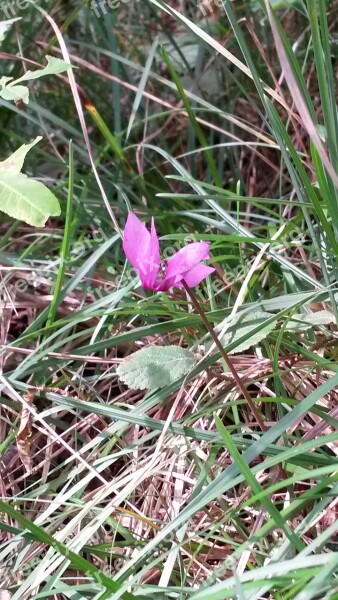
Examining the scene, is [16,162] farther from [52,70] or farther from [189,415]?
[189,415]

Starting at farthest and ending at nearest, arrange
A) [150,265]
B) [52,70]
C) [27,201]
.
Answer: [52,70]
[27,201]
[150,265]

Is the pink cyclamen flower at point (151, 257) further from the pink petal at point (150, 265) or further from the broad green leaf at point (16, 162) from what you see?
the broad green leaf at point (16, 162)

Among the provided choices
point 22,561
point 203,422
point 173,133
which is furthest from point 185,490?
point 173,133

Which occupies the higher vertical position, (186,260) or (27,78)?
(27,78)

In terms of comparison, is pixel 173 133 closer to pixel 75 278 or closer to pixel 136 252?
pixel 75 278

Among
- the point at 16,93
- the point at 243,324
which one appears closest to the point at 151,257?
the point at 243,324
